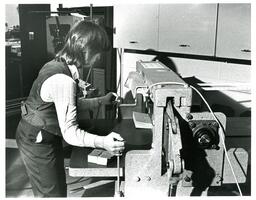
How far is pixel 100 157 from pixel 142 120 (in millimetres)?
551

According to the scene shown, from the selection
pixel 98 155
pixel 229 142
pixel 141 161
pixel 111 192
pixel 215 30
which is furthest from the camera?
pixel 111 192

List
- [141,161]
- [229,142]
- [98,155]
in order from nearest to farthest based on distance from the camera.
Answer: [141,161], [98,155], [229,142]

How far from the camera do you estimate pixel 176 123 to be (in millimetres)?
1172

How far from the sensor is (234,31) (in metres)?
2.23

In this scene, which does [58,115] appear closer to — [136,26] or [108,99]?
[108,99]

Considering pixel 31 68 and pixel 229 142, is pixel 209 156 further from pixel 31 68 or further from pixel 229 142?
pixel 31 68

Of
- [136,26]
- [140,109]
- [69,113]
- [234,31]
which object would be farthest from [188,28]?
[69,113]

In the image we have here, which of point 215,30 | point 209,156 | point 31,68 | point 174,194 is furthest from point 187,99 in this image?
point 31,68

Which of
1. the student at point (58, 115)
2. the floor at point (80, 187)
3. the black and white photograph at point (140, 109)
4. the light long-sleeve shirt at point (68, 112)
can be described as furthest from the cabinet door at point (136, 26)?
the light long-sleeve shirt at point (68, 112)

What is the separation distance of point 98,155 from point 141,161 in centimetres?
Answer: 22

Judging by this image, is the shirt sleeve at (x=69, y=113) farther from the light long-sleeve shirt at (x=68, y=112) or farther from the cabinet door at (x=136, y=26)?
the cabinet door at (x=136, y=26)

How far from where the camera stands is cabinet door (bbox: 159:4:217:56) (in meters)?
2.35

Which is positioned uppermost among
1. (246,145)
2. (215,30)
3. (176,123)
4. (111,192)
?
(215,30)
